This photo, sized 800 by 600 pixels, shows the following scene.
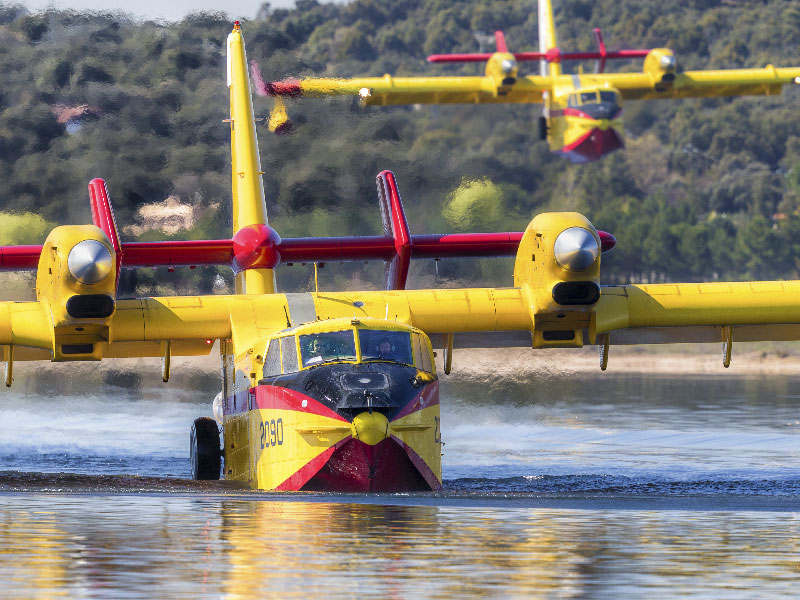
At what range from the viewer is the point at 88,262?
65.7 feet

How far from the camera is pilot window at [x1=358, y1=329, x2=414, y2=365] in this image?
61.7ft

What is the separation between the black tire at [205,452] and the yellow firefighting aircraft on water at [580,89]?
4632cm

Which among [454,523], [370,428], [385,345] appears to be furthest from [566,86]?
[454,523]

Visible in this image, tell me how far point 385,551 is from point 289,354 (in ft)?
23.0

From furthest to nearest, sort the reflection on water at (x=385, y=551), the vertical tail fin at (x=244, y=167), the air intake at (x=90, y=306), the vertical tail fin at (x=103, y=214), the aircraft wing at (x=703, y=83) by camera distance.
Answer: the aircraft wing at (x=703, y=83) → the vertical tail fin at (x=244, y=167) → the vertical tail fin at (x=103, y=214) → the air intake at (x=90, y=306) → the reflection on water at (x=385, y=551)

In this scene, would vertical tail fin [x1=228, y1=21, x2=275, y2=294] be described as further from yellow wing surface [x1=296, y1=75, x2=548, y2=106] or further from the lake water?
yellow wing surface [x1=296, y1=75, x2=548, y2=106]

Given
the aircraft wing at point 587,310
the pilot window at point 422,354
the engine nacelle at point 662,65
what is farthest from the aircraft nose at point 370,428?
the engine nacelle at point 662,65

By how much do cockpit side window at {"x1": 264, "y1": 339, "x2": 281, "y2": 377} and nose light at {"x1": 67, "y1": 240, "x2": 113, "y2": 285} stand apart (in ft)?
8.18

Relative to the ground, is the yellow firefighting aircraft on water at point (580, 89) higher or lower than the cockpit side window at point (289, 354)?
higher

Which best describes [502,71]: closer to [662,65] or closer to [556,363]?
[662,65]

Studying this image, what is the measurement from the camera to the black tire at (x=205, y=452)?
2252 cm

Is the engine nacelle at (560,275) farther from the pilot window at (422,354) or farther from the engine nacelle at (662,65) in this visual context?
the engine nacelle at (662,65)

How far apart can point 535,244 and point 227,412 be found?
5017 mm

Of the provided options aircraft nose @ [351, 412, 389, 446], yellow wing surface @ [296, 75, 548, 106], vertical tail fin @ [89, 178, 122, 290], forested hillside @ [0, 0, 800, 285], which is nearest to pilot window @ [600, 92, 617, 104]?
yellow wing surface @ [296, 75, 548, 106]
